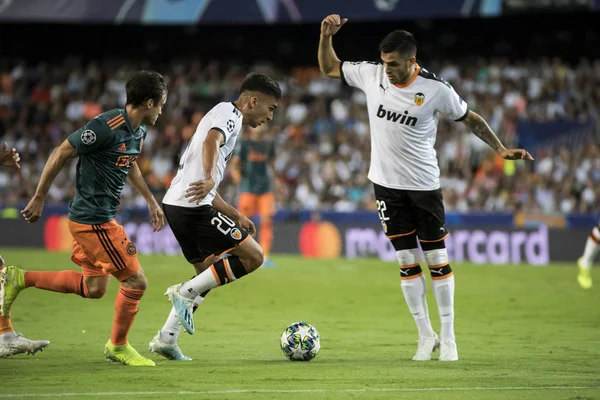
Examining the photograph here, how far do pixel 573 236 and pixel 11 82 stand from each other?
16817 millimetres

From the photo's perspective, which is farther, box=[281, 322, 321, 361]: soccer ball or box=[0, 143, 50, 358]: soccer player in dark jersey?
box=[281, 322, 321, 361]: soccer ball

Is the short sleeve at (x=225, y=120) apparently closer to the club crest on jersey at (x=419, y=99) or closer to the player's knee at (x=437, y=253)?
the club crest on jersey at (x=419, y=99)

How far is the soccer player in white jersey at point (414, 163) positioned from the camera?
7.90m

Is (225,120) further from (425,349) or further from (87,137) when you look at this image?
(425,349)

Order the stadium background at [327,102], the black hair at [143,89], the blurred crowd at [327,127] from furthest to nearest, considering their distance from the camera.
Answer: the blurred crowd at [327,127], the stadium background at [327,102], the black hair at [143,89]

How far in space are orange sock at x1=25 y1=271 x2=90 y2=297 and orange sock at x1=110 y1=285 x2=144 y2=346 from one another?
322 mm

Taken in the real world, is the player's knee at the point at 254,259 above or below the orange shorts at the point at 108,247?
below

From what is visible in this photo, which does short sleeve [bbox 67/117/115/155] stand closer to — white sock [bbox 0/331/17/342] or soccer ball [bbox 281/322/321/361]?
white sock [bbox 0/331/17/342]

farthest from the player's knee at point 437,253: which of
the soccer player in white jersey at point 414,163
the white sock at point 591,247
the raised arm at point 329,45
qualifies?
the white sock at point 591,247

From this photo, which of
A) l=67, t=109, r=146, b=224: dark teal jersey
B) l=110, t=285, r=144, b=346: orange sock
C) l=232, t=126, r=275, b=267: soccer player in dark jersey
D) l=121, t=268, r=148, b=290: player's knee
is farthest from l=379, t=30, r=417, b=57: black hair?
l=232, t=126, r=275, b=267: soccer player in dark jersey

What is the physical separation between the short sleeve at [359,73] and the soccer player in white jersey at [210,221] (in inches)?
29.9

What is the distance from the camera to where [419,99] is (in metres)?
7.91

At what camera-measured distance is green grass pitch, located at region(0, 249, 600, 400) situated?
634 cm

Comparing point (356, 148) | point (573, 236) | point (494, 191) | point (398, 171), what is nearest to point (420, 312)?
point (398, 171)
